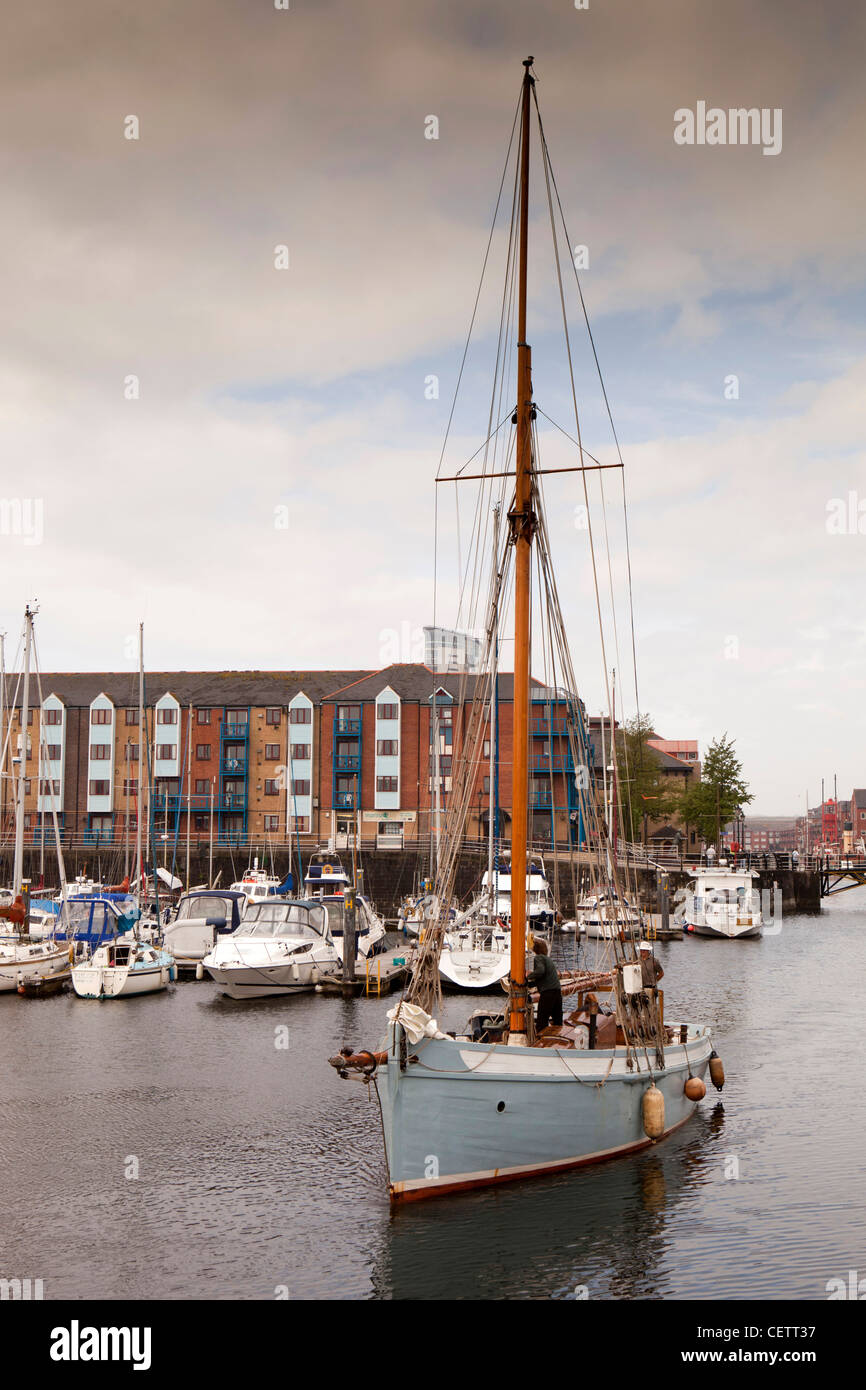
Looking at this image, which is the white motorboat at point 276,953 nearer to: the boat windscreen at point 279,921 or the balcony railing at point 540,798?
the boat windscreen at point 279,921

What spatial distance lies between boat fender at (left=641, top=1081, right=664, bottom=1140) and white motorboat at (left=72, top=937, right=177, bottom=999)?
2672cm

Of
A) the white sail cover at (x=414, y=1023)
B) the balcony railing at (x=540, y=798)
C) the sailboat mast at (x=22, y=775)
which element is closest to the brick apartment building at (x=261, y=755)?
the balcony railing at (x=540, y=798)

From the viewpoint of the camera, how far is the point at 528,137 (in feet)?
67.3

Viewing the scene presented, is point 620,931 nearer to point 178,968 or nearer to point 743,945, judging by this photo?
point 178,968

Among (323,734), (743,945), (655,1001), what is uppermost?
(323,734)

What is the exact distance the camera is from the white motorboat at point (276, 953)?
42.3 metres

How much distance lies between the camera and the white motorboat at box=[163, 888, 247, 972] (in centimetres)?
5297

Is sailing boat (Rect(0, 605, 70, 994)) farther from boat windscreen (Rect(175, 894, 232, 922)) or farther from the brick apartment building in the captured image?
the brick apartment building

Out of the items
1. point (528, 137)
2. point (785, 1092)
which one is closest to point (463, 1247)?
point (785, 1092)

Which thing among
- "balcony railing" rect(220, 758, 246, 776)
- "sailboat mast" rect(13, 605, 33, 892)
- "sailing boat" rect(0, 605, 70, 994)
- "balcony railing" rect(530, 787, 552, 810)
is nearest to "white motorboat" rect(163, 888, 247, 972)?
"sailing boat" rect(0, 605, 70, 994)

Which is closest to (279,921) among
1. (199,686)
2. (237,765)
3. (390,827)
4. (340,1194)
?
(340,1194)

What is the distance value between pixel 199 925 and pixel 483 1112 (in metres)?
38.2
